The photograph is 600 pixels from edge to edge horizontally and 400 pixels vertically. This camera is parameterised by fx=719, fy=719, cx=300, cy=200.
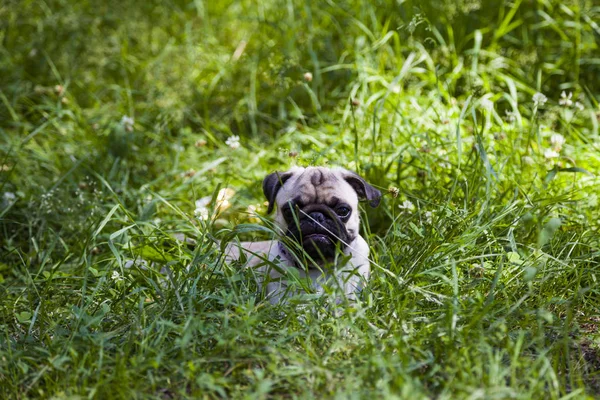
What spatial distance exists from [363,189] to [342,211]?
0.22 meters

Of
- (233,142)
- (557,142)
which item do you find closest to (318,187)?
(233,142)

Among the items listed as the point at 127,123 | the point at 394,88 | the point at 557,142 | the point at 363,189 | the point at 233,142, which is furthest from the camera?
the point at 394,88

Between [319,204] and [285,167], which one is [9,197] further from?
[319,204]

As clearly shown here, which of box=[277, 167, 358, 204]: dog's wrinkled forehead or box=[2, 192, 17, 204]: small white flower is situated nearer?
box=[277, 167, 358, 204]: dog's wrinkled forehead

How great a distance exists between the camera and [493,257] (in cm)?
354

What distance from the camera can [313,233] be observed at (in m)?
3.32

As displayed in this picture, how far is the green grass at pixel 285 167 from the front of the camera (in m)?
2.65

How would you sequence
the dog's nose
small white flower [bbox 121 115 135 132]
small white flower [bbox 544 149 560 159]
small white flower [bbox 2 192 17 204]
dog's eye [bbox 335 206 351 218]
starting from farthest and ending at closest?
1. small white flower [bbox 121 115 135 132]
2. small white flower [bbox 2 192 17 204]
3. small white flower [bbox 544 149 560 159]
4. dog's eye [bbox 335 206 351 218]
5. the dog's nose

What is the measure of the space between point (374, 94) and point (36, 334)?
2.77 meters

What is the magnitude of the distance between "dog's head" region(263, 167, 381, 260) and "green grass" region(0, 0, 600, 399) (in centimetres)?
19

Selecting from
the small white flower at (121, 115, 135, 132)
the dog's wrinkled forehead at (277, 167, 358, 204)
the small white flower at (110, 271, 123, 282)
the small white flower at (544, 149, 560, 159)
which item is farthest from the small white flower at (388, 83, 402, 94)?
the small white flower at (110, 271, 123, 282)

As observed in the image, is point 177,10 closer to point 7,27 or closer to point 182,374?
point 7,27

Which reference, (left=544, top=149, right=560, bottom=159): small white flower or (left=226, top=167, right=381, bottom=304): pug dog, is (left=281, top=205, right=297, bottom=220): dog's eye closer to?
(left=226, top=167, right=381, bottom=304): pug dog

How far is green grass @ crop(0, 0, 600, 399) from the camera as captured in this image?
2.65m
